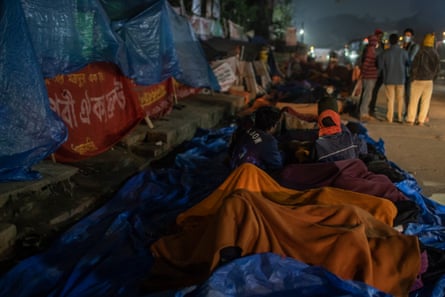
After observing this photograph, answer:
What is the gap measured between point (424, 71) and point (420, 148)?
7.53 ft

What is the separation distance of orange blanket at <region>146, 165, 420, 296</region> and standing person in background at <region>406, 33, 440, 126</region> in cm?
703

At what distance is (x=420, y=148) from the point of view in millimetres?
7305

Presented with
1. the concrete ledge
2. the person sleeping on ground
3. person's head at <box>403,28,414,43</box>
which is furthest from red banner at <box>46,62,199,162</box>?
person's head at <box>403,28,414,43</box>

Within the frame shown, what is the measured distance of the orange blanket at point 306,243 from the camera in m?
2.46

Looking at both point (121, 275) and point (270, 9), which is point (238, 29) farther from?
point (121, 275)

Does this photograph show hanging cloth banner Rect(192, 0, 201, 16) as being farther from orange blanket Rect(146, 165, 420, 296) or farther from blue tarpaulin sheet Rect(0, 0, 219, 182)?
orange blanket Rect(146, 165, 420, 296)

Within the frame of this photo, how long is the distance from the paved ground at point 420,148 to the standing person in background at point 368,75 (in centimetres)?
47

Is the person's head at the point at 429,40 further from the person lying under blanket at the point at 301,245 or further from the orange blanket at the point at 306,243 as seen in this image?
the orange blanket at the point at 306,243

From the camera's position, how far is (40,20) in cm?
448

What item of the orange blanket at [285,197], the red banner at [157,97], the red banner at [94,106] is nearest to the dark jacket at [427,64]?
the red banner at [157,97]

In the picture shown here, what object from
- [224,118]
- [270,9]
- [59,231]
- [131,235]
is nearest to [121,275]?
[131,235]

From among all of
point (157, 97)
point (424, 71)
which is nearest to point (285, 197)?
point (157, 97)

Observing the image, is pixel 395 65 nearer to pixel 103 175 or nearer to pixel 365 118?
pixel 365 118

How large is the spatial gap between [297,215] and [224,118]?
25.2ft
